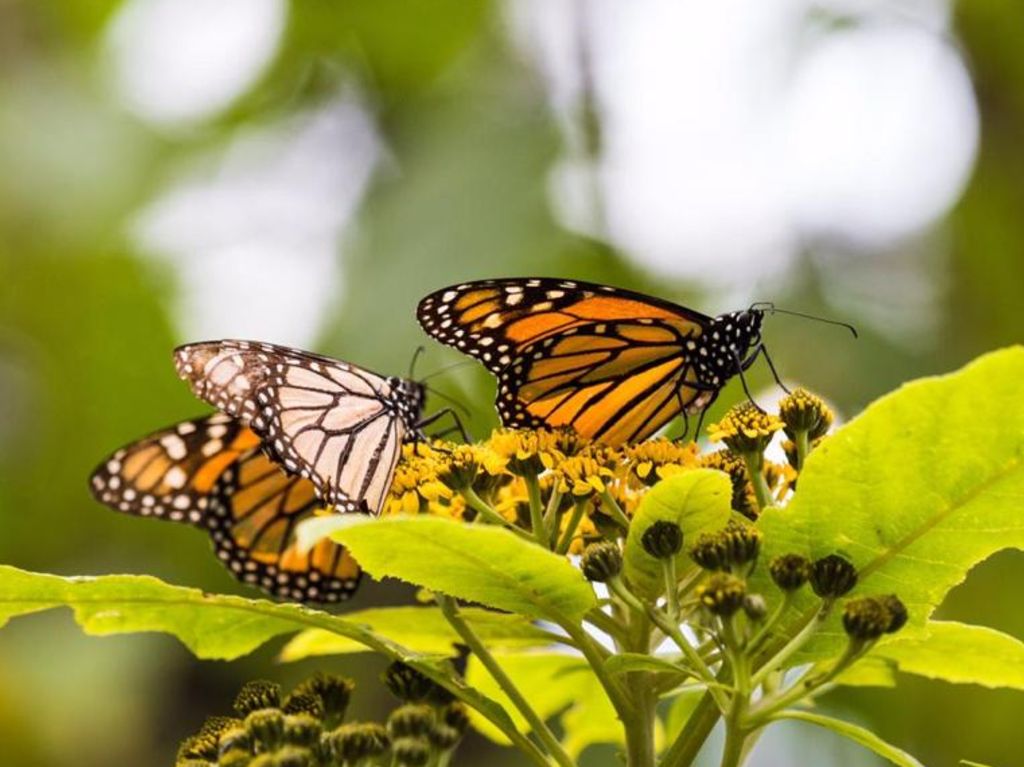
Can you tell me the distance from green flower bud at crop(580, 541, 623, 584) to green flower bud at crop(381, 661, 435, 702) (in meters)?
0.57

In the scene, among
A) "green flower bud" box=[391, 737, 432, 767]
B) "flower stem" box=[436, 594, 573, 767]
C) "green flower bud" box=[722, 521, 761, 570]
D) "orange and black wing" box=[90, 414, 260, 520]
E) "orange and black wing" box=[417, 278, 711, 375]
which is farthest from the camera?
"orange and black wing" box=[90, 414, 260, 520]

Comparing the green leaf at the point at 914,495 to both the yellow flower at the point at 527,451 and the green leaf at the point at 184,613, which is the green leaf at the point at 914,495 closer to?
the yellow flower at the point at 527,451

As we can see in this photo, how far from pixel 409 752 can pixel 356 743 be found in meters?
0.12

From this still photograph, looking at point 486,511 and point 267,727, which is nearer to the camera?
point 267,727

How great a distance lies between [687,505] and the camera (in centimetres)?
252

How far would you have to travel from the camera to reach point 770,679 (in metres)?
2.83

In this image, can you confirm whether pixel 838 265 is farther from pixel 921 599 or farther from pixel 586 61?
pixel 921 599

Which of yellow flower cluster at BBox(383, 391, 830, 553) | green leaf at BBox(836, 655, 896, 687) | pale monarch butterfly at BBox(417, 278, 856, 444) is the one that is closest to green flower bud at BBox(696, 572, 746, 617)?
yellow flower cluster at BBox(383, 391, 830, 553)

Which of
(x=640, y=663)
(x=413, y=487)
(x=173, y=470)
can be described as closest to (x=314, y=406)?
(x=173, y=470)

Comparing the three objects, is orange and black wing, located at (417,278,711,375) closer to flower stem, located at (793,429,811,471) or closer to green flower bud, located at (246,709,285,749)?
flower stem, located at (793,429,811,471)

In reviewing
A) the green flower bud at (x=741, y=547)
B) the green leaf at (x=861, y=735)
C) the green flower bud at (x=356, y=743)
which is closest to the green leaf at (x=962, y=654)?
the green leaf at (x=861, y=735)

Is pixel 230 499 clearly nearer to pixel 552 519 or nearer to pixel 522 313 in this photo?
pixel 522 313

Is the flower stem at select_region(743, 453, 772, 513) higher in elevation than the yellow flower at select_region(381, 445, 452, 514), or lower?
higher

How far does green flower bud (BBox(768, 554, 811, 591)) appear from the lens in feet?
8.18
